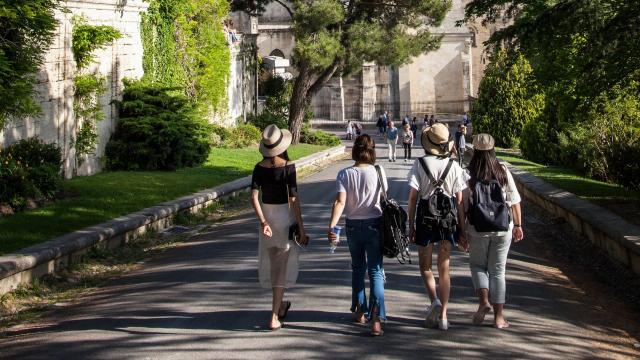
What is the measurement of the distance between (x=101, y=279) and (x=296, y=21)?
30026 millimetres

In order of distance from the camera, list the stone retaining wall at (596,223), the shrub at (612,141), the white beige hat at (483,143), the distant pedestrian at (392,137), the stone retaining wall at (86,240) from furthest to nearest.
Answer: the distant pedestrian at (392,137)
the shrub at (612,141)
the stone retaining wall at (596,223)
the stone retaining wall at (86,240)
the white beige hat at (483,143)

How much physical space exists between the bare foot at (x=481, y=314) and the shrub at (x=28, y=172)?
361 inches

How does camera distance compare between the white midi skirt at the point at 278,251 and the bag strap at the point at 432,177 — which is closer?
the bag strap at the point at 432,177

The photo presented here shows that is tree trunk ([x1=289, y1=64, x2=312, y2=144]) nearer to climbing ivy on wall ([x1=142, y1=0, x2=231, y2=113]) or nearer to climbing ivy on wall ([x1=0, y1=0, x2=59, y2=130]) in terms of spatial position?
climbing ivy on wall ([x1=142, y1=0, x2=231, y2=113])

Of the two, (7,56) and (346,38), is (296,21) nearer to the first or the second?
(346,38)

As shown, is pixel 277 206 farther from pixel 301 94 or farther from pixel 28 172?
pixel 301 94

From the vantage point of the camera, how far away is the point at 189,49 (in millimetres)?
31781

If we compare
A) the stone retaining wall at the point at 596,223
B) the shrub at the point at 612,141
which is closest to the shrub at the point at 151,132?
the stone retaining wall at the point at 596,223

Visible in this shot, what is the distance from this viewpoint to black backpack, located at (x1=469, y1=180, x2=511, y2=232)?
846cm

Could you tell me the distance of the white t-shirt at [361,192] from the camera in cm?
833

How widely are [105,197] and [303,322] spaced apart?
10.5 meters

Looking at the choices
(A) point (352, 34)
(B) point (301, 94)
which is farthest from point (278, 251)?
(B) point (301, 94)

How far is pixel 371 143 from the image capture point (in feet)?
27.8

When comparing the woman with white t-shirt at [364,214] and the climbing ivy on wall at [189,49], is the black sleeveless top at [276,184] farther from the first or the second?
the climbing ivy on wall at [189,49]
